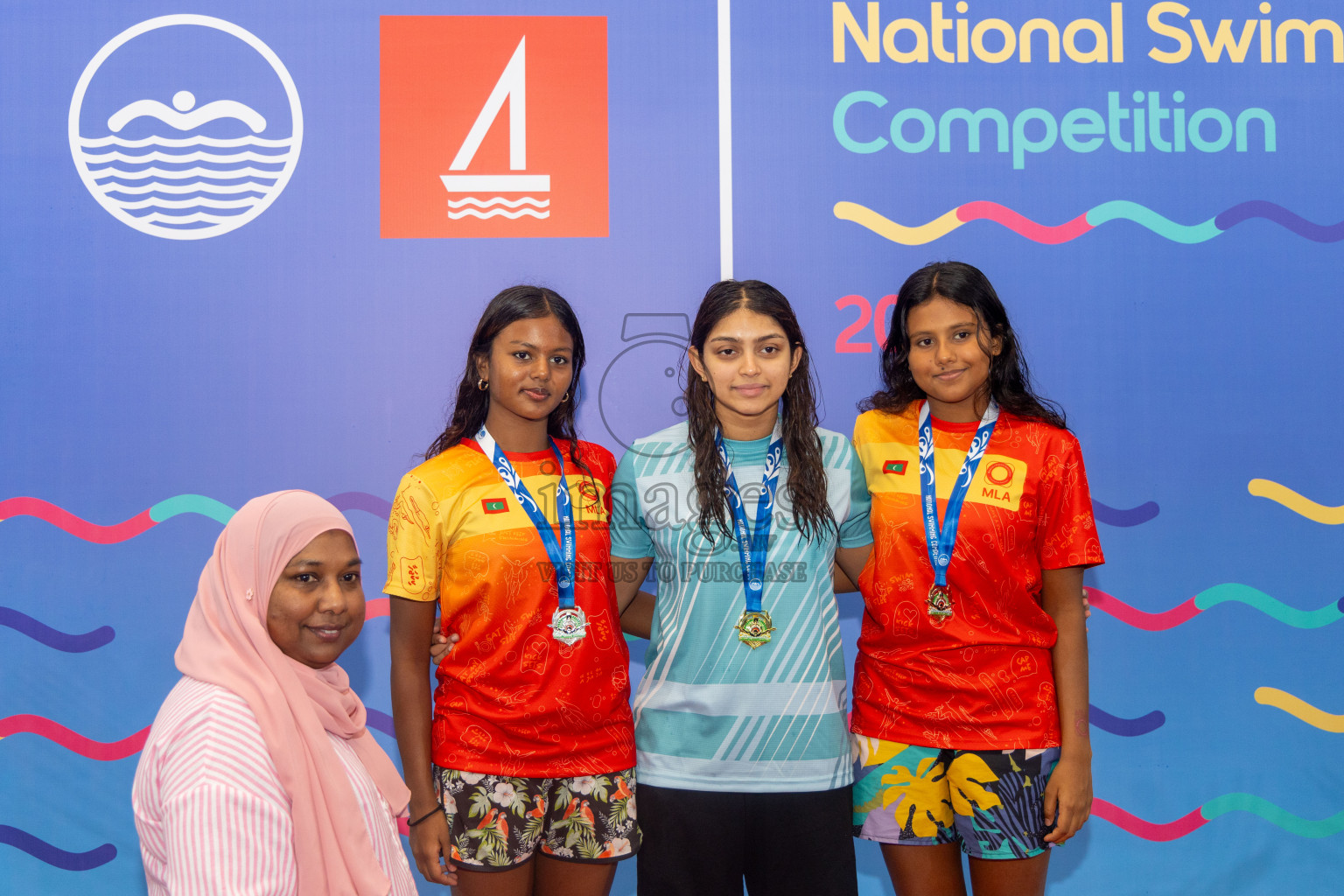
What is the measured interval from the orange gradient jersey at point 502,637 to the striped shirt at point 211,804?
2.14 feet

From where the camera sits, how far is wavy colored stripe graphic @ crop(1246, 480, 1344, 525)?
9.68ft

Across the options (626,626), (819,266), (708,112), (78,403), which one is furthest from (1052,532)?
(78,403)

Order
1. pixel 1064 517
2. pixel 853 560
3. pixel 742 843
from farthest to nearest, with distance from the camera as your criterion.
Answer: pixel 853 560
pixel 1064 517
pixel 742 843

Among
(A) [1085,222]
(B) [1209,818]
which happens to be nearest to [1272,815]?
(B) [1209,818]

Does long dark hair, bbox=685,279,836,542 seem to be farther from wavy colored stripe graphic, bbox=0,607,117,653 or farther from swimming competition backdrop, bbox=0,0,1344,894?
wavy colored stripe graphic, bbox=0,607,117,653

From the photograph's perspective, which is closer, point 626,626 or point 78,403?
point 626,626

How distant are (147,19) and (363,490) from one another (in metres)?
1.52

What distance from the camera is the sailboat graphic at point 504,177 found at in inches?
110

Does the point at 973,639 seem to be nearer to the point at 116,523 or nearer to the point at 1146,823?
the point at 1146,823

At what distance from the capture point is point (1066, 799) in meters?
1.94

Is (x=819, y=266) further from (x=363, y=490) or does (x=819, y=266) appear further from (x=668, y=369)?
(x=363, y=490)

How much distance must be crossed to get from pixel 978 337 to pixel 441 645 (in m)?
1.34


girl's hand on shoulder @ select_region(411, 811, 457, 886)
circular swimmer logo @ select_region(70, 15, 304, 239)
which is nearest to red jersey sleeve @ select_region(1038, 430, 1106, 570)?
girl's hand on shoulder @ select_region(411, 811, 457, 886)

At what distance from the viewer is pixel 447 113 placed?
9.13ft
